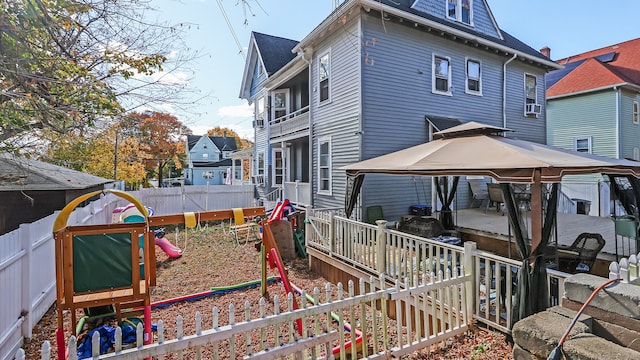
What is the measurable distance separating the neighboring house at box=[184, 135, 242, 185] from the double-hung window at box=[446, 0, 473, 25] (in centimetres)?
3317

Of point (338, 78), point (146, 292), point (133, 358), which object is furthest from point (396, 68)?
point (133, 358)

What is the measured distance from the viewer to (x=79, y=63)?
5043 mm

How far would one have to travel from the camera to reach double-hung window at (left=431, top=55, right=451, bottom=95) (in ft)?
34.9

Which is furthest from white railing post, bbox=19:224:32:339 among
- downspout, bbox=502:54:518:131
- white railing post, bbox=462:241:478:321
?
downspout, bbox=502:54:518:131

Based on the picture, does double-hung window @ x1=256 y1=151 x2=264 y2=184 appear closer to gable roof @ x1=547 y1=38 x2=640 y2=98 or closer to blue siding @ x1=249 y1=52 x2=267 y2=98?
blue siding @ x1=249 y1=52 x2=267 y2=98

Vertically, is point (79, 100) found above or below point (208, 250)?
above

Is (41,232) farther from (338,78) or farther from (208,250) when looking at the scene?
(338,78)

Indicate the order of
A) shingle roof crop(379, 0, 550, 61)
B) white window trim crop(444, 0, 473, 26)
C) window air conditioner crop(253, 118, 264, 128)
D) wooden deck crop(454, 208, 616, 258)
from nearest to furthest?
Result: wooden deck crop(454, 208, 616, 258), shingle roof crop(379, 0, 550, 61), white window trim crop(444, 0, 473, 26), window air conditioner crop(253, 118, 264, 128)

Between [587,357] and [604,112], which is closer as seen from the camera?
[587,357]

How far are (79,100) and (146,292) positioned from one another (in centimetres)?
304

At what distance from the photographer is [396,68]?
9.85 metres

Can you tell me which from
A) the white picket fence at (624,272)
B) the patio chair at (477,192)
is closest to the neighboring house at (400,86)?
the patio chair at (477,192)

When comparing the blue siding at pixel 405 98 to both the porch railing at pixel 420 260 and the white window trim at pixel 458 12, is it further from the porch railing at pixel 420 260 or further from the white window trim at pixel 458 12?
the porch railing at pixel 420 260

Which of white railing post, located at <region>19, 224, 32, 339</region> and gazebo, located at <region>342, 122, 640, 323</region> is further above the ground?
gazebo, located at <region>342, 122, 640, 323</region>
